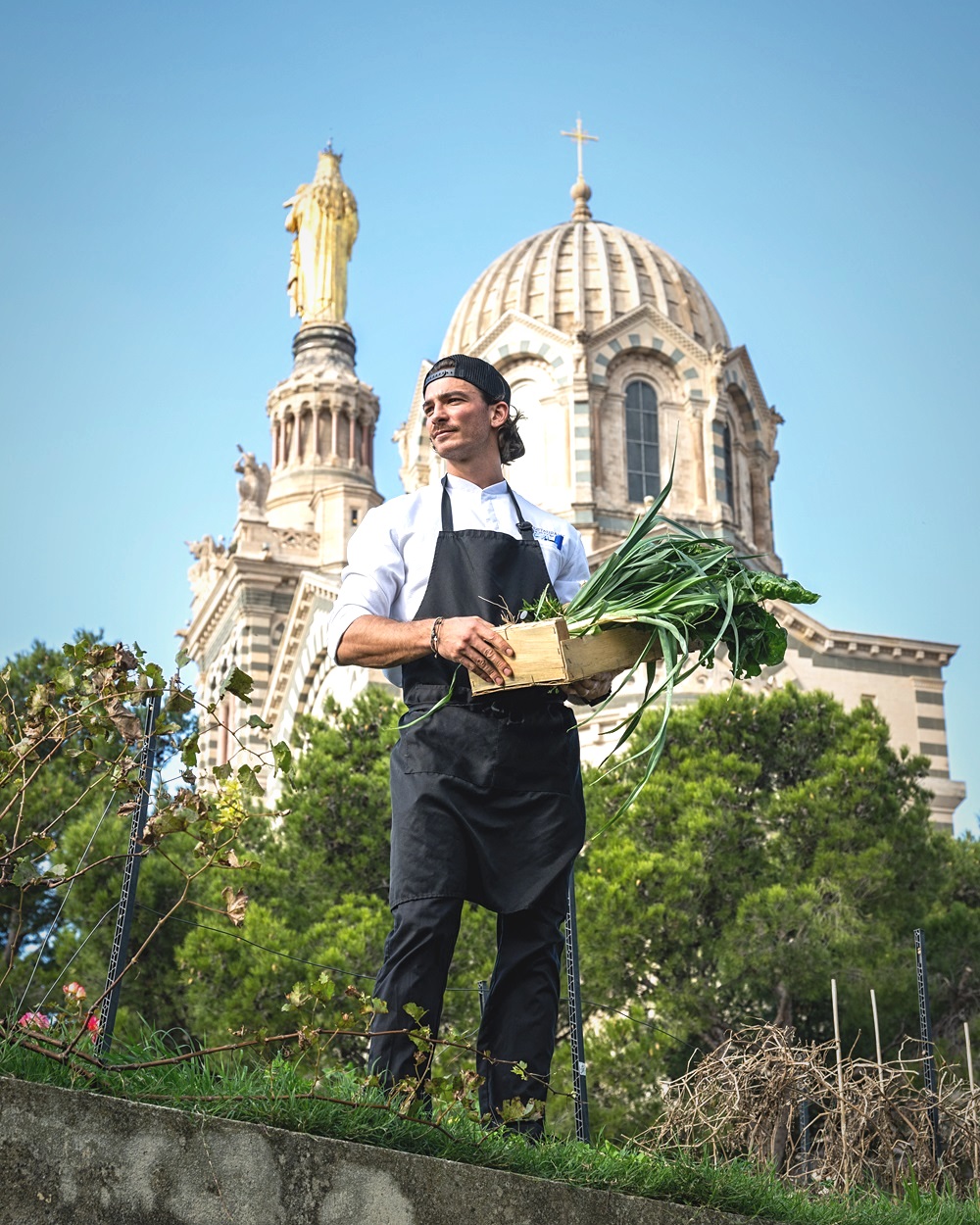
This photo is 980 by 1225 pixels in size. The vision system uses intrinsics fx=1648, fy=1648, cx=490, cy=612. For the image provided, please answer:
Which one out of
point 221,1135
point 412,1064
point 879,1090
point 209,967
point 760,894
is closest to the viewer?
point 221,1135

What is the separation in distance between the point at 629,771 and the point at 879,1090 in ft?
49.8

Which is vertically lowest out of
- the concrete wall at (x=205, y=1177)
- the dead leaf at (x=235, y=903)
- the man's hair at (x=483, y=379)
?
the concrete wall at (x=205, y=1177)

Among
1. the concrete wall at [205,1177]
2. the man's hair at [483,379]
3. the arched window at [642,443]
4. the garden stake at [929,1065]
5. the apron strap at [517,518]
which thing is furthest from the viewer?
the arched window at [642,443]

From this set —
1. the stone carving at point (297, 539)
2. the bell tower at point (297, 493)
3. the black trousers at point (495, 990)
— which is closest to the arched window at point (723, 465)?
the bell tower at point (297, 493)

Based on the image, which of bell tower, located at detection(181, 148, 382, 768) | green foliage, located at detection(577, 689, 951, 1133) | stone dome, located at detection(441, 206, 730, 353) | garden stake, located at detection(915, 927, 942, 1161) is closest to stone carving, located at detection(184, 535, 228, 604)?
bell tower, located at detection(181, 148, 382, 768)

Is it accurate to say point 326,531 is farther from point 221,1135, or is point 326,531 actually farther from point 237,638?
point 221,1135

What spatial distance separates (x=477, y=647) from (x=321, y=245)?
1648 inches

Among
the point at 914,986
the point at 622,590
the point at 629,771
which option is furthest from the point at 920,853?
the point at 622,590

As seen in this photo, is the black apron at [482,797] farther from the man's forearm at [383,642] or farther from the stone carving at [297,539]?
the stone carving at [297,539]

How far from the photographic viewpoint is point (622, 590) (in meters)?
4.59

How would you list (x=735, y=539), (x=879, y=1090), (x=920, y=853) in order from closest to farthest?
(x=879, y=1090) < (x=920, y=853) < (x=735, y=539)

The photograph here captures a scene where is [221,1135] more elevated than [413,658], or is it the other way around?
[413,658]

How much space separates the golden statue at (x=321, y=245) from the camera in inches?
1754

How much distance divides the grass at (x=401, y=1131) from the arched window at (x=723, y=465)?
3195 cm
